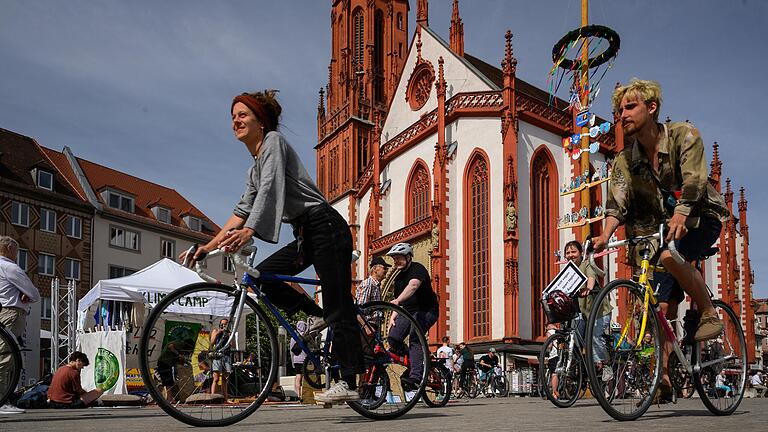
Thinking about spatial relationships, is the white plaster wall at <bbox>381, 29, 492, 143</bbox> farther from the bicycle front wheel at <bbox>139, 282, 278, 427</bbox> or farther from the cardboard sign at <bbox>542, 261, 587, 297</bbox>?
the bicycle front wheel at <bbox>139, 282, 278, 427</bbox>

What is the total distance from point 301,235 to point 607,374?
178 centimetres

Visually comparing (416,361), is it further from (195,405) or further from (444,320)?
(444,320)

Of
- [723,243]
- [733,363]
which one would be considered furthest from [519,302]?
[733,363]

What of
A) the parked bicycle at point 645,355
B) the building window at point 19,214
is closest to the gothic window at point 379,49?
the building window at point 19,214

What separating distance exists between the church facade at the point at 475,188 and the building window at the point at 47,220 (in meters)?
16.5

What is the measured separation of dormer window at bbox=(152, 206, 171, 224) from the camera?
50.1 meters

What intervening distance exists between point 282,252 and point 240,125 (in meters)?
0.75

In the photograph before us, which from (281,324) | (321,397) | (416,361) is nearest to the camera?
(321,397)

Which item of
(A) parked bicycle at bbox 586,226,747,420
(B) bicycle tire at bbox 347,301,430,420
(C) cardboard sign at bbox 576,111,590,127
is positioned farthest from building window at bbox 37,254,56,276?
(A) parked bicycle at bbox 586,226,747,420

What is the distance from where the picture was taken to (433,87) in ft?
117

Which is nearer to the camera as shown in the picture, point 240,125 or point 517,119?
point 240,125

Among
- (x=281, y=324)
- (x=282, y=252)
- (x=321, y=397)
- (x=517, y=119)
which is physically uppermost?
(x=517, y=119)

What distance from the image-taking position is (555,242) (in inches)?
1202

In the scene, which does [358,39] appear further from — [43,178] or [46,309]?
[46,309]
